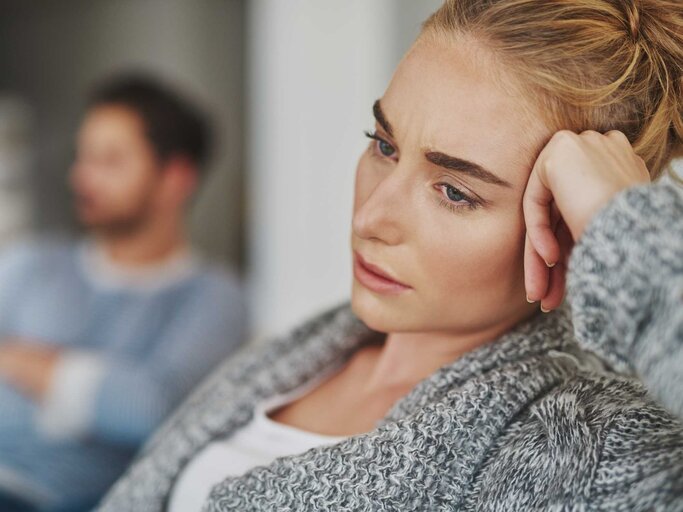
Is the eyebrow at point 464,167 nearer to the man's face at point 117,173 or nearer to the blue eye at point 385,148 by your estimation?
the blue eye at point 385,148

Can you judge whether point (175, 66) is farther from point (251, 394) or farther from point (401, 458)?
point (401, 458)

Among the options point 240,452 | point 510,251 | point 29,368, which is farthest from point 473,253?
point 29,368

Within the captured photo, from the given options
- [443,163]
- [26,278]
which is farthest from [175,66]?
[443,163]

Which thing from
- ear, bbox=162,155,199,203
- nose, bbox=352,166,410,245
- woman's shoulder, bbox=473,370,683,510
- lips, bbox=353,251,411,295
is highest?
nose, bbox=352,166,410,245

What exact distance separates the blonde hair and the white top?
35 cm

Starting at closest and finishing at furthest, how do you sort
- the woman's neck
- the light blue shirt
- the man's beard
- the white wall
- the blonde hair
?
the blonde hair
the woman's neck
the light blue shirt
the man's beard
the white wall

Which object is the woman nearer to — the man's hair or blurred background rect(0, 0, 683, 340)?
the man's hair

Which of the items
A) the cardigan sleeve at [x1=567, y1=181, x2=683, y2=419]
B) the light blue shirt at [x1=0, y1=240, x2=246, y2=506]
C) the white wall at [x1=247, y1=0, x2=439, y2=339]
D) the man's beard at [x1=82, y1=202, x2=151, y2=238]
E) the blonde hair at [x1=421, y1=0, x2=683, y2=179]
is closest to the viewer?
the cardigan sleeve at [x1=567, y1=181, x2=683, y2=419]

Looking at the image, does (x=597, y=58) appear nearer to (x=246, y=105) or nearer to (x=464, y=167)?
(x=464, y=167)

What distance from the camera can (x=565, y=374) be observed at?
707mm

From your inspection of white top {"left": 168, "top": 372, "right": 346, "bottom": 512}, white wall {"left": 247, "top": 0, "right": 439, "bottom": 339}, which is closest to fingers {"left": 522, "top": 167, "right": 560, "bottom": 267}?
white top {"left": 168, "top": 372, "right": 346, "bottom": 512}

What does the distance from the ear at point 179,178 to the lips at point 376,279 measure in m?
1.11

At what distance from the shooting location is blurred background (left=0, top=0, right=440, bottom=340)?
209 cm

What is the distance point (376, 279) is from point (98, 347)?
101 cm
